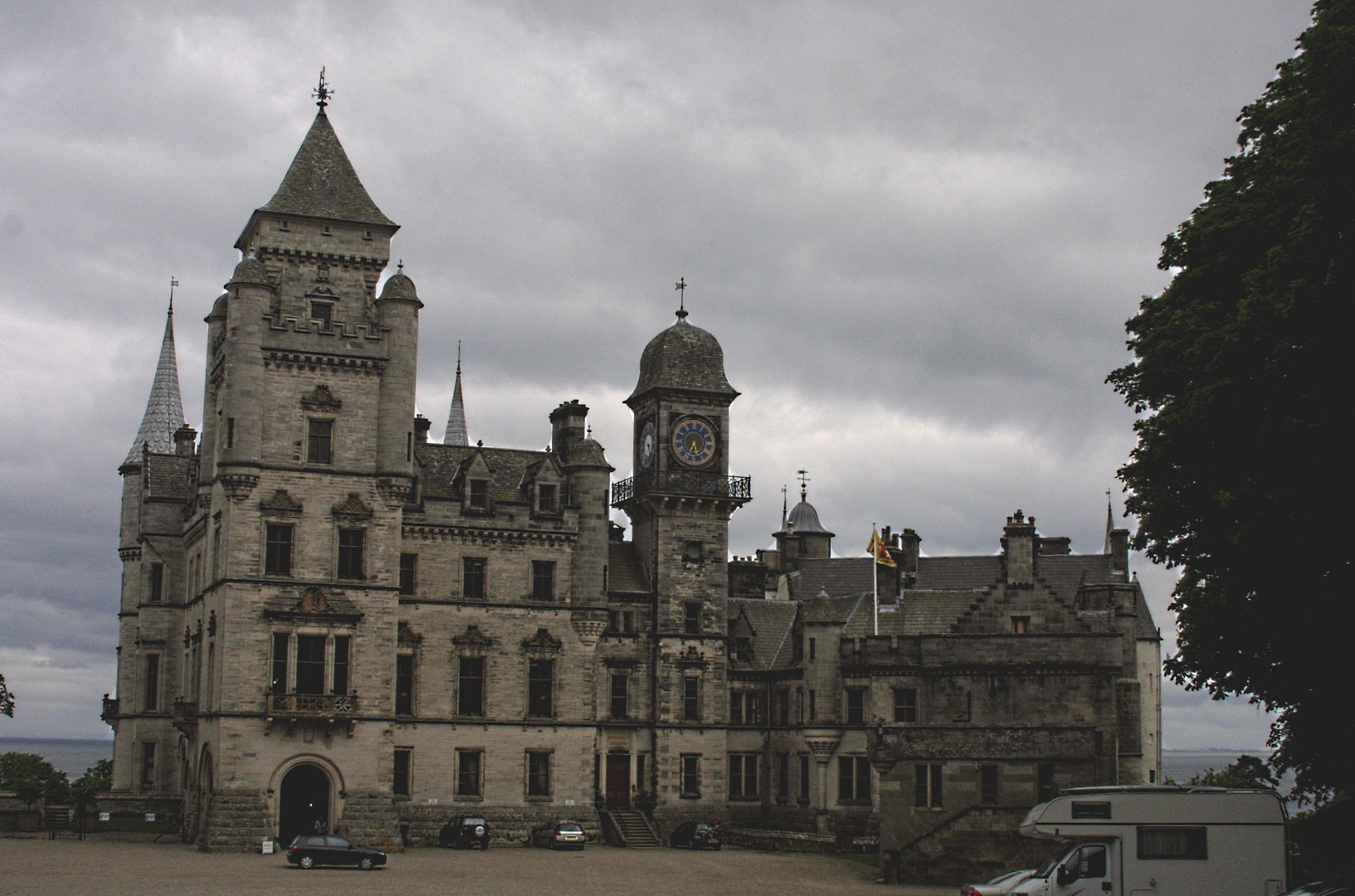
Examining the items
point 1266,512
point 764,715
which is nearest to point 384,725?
point 764,715

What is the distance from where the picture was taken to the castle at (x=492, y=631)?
55.3 meters

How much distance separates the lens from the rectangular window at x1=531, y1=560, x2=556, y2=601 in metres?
64.1

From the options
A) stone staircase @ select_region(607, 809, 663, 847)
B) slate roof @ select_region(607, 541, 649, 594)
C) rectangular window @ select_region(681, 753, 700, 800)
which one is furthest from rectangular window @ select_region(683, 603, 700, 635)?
stone staircase @ select_region(607, 809, 663, 847)

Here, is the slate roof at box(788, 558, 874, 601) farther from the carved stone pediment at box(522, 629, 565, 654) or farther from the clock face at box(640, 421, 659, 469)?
the carved stone pediment at box(522, 629, 565, 654)

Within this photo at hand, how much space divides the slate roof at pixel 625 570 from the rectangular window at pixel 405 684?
9058 mm

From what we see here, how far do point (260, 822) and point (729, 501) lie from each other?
23.8m

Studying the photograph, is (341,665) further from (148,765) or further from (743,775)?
(743,775)

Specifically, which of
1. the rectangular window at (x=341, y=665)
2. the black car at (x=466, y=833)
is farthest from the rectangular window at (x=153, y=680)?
the black car at (x=466, y=833)

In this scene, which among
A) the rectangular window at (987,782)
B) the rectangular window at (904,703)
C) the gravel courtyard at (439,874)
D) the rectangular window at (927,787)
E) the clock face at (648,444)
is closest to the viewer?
the gravel courtyard at (439,874)

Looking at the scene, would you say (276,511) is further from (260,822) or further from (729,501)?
(729,501)

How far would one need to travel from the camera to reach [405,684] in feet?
202

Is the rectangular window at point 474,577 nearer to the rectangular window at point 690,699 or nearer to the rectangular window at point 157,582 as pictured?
the rectangular window at point 690,699

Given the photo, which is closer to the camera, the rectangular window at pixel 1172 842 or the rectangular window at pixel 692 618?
the rectangular window at pixel 1172 842

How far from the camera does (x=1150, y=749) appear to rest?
82125 millimetres
